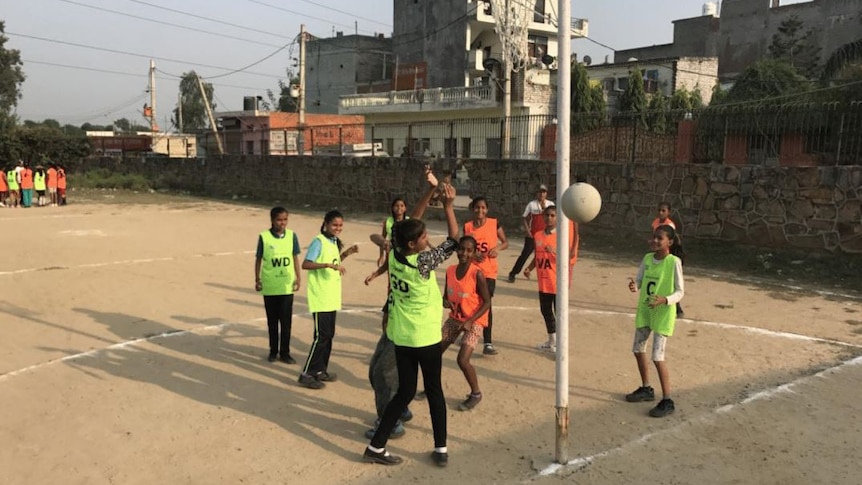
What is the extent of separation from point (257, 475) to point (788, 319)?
7084mm

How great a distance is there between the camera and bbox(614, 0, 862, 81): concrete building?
136 ft

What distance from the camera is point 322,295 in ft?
19.7

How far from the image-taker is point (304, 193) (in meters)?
27.8

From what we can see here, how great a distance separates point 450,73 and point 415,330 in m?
46.8

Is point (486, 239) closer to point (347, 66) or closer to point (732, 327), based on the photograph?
point (732, 327)

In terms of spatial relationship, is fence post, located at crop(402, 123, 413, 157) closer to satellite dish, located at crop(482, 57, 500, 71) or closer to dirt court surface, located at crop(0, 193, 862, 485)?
dirt court surface, located at crop(0, 193, 862, 485)

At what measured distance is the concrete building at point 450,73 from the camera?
36.3m

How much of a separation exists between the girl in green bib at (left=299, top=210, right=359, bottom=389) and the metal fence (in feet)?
33.7

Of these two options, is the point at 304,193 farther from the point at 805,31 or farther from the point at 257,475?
the point at 805,31

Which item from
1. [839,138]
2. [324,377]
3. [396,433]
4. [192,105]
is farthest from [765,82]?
[192,105]

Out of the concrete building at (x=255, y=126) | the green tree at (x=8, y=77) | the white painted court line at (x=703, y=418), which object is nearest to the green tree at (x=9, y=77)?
the green tree at (x=8, y=77)

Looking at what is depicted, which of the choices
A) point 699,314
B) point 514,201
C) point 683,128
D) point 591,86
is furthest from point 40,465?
point 591,86

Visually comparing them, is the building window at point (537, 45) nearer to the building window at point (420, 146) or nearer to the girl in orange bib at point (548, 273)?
the building window at point (420, 146)

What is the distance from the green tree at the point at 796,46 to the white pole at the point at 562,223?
44127mm
